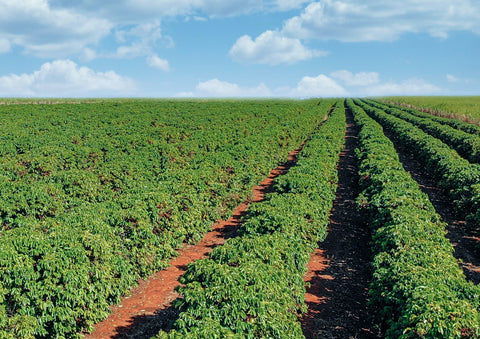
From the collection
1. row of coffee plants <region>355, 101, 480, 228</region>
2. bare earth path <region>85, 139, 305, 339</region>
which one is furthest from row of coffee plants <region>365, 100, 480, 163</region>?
bare earth path <region>85, 139, 305, 339</region>

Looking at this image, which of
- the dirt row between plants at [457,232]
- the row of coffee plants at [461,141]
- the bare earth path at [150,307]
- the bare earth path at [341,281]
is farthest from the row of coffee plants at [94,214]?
the row of coffee plants at [461,141]

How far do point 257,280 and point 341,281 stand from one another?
572 cm

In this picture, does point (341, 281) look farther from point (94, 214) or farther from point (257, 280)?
point (94, 214)

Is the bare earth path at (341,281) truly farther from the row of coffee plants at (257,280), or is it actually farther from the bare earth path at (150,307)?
the bare earth path at (150,307)

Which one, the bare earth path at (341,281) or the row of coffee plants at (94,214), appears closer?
the row of coffee plants at (94,214)

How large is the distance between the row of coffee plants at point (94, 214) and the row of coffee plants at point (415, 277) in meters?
7.34

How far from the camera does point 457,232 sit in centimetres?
1656

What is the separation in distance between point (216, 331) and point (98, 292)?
4.43 meters

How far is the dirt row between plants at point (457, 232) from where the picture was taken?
13.4 meters

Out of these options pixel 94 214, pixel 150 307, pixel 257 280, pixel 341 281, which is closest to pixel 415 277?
pixel 257 280

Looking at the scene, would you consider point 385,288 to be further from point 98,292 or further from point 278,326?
point 98,292

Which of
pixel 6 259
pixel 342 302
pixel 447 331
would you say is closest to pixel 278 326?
pixel 447 331

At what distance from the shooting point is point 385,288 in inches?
338

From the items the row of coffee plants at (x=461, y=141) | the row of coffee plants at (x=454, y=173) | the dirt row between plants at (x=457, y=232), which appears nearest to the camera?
the dirt row between plants at (x=457, y=232)
